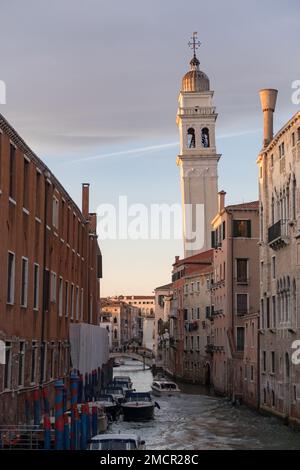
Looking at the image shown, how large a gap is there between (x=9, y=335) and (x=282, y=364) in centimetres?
1549

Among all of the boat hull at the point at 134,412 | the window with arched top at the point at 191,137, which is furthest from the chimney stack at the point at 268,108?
the window with arched top at the point at 191,137

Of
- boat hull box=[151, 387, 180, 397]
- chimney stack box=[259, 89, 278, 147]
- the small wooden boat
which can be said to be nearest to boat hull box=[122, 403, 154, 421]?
chimney stack box=[259, 89, 278, 147]

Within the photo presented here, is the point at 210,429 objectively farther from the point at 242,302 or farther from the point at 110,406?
the point at 242,302

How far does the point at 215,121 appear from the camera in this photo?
299 feet

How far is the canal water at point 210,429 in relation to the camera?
30.9 metres

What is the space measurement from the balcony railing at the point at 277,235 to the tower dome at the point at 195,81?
5676 cm

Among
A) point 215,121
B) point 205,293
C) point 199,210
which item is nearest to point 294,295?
point 205,293

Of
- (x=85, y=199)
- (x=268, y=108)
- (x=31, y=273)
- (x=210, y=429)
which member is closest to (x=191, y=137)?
(x=85, y=199)

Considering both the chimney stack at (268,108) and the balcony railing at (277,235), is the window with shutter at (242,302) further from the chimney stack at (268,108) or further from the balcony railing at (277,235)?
the balcony railing at (277,235)

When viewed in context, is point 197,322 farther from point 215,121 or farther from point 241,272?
point 215,121

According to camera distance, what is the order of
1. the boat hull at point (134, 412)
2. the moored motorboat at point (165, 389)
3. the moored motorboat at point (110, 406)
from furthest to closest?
the moored motorboat at point (165, 389), the moored motorboat at point (110, 406), the boat hull at point (134, 412)

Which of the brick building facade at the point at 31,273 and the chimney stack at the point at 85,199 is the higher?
the chimney stack at the point at 85,199

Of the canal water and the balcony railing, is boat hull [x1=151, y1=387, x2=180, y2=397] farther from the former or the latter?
the balcony railing

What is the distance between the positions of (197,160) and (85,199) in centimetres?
4162
